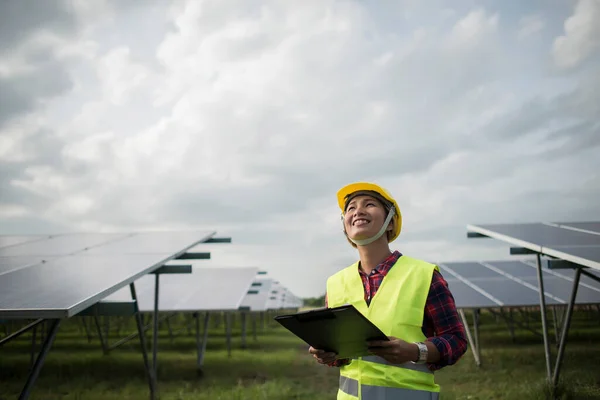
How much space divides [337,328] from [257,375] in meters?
11.0

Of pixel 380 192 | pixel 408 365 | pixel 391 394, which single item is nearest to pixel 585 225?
pixel 380 192

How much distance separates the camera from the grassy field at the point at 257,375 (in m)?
9.83

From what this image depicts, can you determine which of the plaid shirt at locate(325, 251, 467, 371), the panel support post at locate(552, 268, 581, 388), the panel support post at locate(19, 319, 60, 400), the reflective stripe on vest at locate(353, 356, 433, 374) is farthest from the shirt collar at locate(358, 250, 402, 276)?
the panel support post at locate(552, 268, 581, 388)

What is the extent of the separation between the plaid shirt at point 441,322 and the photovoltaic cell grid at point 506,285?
364 inches

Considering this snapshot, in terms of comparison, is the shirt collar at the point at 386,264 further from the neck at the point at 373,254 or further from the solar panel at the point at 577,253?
the solar panel at the point at 577,253

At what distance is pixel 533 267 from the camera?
16.9m

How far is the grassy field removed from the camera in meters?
9.83

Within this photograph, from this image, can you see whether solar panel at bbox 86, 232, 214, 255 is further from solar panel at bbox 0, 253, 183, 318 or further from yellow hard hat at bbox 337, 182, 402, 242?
yellow hard hat at bbox 337, 182, 402, 242

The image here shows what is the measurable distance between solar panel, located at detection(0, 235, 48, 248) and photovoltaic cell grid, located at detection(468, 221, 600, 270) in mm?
8705

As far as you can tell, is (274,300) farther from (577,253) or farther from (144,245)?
(577,253)

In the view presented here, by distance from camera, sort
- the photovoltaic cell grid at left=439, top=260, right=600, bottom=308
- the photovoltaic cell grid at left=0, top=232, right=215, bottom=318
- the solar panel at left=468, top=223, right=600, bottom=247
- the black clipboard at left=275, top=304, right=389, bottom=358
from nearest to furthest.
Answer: the black clipboard at left=275, top=304, right=389, bottom=358 → the photovoltaic cell grid at left=0, top=232, right=215, bottom=318 → the solar panel at left=468, top=223, right=600, bottom=247 → the photovoltaic cell grid at left=439, top=260, right=600, bottom=308

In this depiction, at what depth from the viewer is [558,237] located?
8.20 metres

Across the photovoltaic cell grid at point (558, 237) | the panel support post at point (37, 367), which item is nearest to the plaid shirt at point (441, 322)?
the panel support post at point (37, 367)

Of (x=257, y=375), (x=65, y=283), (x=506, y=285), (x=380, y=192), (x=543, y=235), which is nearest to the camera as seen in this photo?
(x=380, y=192)
